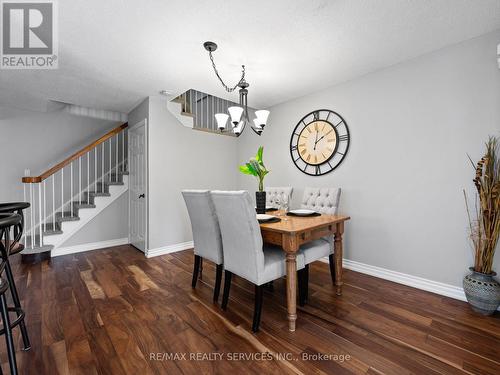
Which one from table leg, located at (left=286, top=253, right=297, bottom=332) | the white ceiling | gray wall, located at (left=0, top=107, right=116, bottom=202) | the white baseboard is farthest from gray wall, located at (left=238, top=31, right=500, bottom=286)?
gray wall, located at (left=0, top=107, right=116, bottom=202)

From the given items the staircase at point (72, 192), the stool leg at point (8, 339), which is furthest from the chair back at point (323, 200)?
the staircase at point (72, 192)

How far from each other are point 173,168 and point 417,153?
3.16 m

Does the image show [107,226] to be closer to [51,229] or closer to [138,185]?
[51,229]

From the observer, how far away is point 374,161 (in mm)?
2695

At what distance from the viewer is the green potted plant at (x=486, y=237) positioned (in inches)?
72.3

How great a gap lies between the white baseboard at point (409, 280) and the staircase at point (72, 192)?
3863 millimetres

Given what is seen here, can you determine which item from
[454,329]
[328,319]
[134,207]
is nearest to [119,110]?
[134,207]

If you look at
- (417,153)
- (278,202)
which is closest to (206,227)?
(278,202)

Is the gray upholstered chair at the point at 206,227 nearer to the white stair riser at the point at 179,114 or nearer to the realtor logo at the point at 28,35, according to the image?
the realtor logo at the point at 28,35

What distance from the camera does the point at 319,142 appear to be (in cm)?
318

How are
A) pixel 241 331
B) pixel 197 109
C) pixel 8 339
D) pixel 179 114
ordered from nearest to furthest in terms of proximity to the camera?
pixel 8 339 → pixel 241 331 → pixel 179 114 → pixel 197 109

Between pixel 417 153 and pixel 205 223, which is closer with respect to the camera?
pixel 205 223

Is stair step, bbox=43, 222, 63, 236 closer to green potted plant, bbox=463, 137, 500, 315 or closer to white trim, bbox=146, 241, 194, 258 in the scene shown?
white trim, bbox=146, 241, 194, 258

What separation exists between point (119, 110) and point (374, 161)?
4.15m
